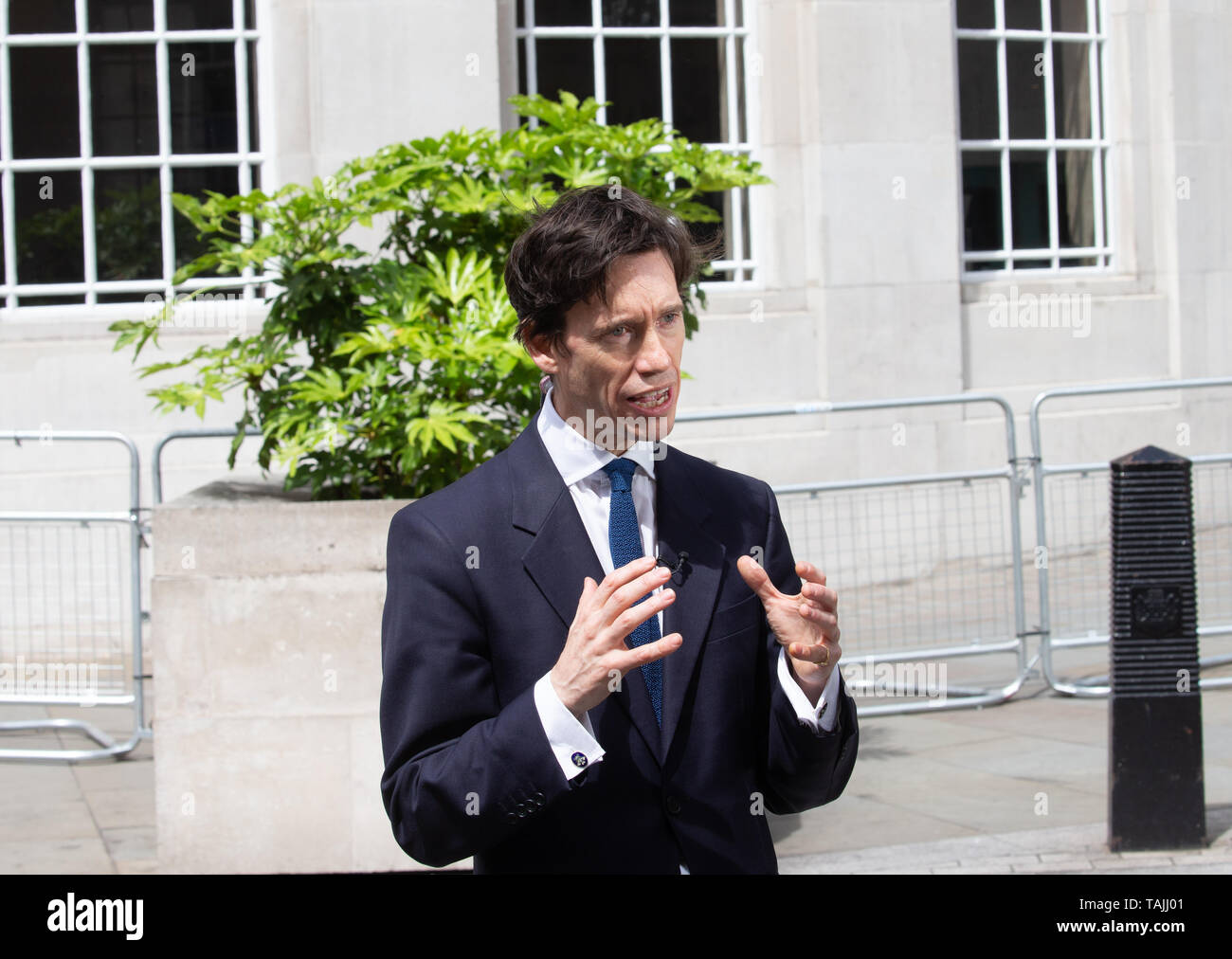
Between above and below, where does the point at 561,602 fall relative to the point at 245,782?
above

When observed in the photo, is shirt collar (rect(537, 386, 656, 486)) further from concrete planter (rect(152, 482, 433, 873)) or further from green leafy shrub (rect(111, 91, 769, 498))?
concrete planter (rect(152, 482, 433, 873))

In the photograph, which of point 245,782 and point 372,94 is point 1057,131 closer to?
point 372,94

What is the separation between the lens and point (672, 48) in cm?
1089

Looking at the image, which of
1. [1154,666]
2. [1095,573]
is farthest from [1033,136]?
[1154,666]

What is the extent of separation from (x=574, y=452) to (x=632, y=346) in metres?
0.23

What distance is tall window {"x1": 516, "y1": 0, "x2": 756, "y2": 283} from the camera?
10578 millimetres

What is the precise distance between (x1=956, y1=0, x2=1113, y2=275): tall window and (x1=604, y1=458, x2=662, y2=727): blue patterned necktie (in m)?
9.79

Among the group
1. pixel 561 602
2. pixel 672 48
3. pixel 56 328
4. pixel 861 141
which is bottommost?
pixel 561 602

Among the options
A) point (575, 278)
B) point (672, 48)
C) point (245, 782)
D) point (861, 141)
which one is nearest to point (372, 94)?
point (672, 48)

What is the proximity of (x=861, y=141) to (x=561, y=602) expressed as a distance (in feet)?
30.3

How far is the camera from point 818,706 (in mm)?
2242

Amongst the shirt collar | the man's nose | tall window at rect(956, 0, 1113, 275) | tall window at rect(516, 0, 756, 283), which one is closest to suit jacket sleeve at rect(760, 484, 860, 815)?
the shirt collar
